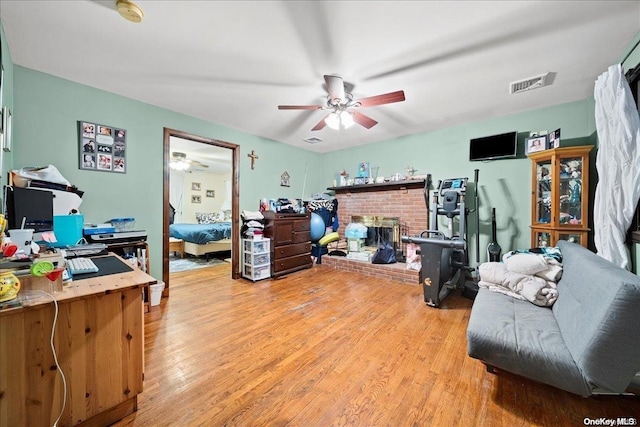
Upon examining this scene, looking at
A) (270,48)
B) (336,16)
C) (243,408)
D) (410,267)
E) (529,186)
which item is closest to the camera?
(243,408)

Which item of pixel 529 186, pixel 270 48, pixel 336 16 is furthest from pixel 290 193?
pixel 529 186

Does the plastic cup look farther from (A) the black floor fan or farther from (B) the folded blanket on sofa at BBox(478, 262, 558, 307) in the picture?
(A) the black floor fan

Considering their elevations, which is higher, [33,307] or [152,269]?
[33,307]

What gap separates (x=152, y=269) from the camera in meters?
2.99

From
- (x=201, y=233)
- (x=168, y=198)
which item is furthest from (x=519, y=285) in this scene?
(x=201, y=233)

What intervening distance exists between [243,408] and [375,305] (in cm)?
178

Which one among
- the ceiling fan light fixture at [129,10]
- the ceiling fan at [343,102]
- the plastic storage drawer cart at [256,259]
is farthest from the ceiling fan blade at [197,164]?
the ceiling fan light fixture at [129,10]

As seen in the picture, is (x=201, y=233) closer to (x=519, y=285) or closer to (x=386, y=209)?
(x=386, y=209)

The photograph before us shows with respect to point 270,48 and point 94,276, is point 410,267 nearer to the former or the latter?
point 270,48

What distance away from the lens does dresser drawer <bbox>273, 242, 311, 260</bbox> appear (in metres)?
3.92

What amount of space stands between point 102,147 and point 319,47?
8.49ft

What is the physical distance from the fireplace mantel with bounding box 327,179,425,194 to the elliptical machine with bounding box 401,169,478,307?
0.62 feet

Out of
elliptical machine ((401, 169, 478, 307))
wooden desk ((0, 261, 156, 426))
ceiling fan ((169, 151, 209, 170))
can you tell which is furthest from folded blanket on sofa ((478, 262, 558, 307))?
ceiling fan ((169, 151, 209, 170))

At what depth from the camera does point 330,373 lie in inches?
64.2
